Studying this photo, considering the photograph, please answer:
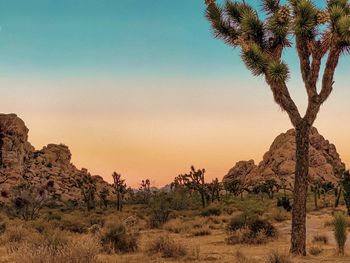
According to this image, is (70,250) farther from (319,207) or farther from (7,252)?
(319,207)

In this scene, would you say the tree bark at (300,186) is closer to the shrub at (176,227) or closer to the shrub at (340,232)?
the shrub at (340,232)

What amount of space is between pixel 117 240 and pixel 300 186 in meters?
5.35

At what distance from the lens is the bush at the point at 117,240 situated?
48.0 feet

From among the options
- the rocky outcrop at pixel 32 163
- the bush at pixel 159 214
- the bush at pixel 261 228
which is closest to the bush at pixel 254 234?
the bush at pixel 261 228

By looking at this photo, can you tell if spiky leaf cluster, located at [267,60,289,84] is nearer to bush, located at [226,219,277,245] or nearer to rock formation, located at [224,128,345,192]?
bush, located at [226,219,277,245]

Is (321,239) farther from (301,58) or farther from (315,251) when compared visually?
(301,58)

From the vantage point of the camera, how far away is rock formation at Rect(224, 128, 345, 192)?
90.2 meters

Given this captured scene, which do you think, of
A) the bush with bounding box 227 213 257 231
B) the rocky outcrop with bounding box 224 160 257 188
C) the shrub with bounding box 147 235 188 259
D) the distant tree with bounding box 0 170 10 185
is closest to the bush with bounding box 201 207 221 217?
the bush with bounding box 227 213 257 231

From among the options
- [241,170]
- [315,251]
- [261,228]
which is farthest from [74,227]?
[241,170]

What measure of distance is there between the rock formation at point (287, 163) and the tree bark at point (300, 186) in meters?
73.0

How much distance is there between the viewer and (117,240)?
15.0m

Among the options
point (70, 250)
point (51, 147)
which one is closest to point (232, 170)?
point (51, 147)

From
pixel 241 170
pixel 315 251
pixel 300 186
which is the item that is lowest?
pixel 315 251

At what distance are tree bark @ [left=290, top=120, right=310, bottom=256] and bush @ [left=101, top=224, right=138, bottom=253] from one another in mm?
4474
